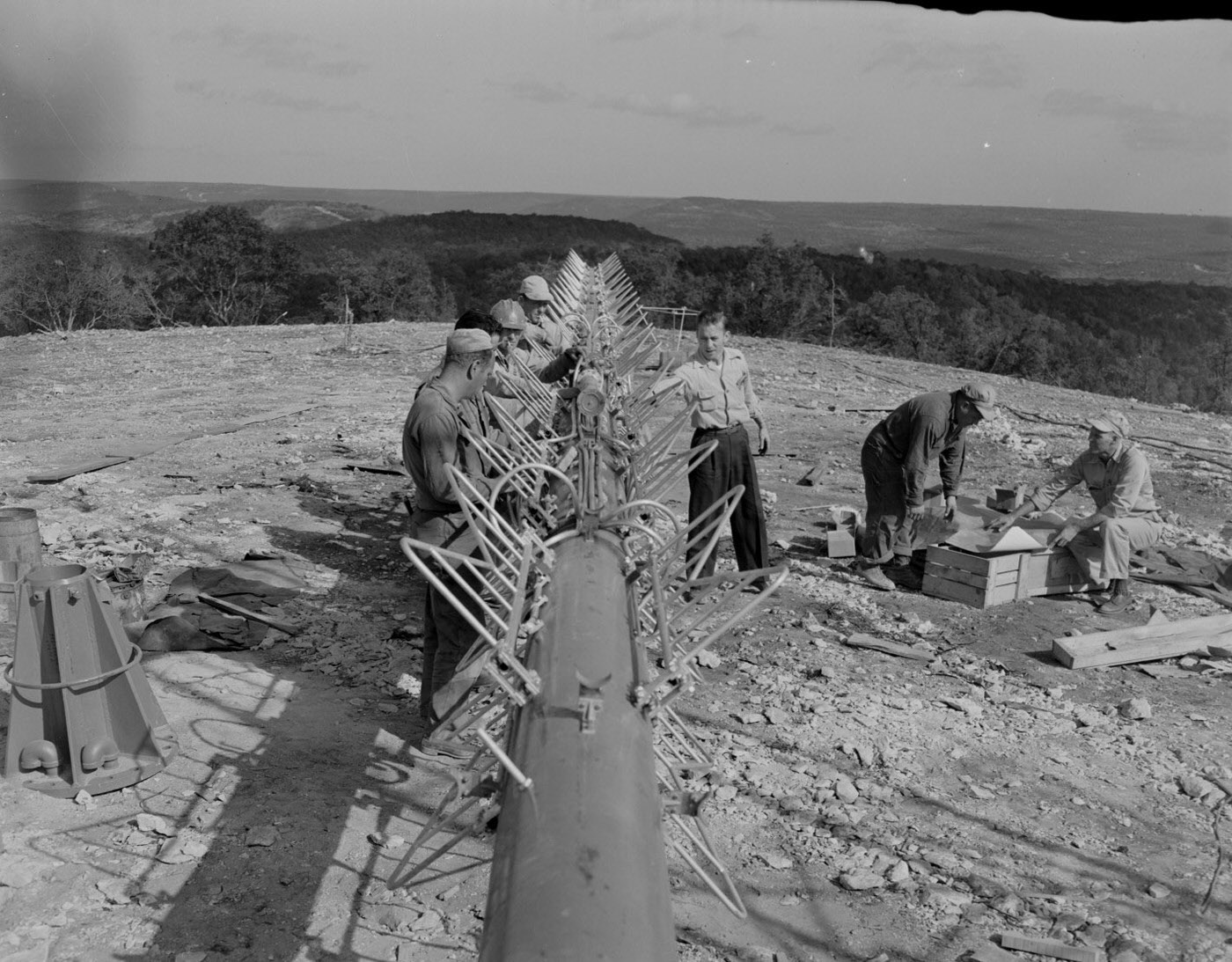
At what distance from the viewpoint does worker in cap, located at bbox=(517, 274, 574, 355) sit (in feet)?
24.3

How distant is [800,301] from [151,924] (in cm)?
3054

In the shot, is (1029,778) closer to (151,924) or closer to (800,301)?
(151,924)

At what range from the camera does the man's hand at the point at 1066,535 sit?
634cm

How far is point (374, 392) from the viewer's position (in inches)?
480

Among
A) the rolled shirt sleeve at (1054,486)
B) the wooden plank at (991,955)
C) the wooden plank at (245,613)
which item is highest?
the rolled shirt sleeve at (1054,486)

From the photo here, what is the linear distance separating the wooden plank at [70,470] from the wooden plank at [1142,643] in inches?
271

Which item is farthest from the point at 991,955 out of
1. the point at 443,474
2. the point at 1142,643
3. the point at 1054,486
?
the point at 1054,486

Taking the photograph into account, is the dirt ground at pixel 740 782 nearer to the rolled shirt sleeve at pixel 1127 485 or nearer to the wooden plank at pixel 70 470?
the wooden plank at pixel 70 470

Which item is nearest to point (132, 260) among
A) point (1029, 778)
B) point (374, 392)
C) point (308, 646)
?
point (374, 392)

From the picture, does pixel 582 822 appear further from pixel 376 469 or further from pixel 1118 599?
pixel 376 469

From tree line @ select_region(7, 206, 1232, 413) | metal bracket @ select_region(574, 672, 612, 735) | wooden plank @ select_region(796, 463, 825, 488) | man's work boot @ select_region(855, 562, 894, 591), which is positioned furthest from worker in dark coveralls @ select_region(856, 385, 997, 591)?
tree line @ select_region(7, 206, 1232, 413)

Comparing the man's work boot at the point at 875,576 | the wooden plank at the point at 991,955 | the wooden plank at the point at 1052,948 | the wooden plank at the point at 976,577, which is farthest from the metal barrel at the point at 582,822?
the man's work boot at the point at 875,576

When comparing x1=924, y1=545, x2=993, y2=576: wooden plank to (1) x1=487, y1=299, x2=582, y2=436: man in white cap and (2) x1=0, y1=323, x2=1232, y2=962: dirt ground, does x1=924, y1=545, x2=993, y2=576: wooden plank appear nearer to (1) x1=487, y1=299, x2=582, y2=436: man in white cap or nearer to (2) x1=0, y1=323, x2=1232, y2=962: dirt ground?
(2) x1=0, y1=323, x2=1232, y2=962: dirt ground

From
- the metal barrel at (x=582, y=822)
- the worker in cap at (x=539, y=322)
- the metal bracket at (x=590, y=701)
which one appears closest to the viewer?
the metal barrel at (x=582, y=822)
